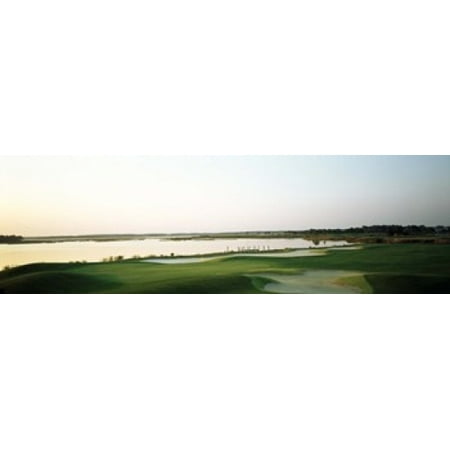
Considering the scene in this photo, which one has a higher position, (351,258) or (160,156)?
(160,156)

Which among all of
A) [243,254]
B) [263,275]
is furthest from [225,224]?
[263,275]

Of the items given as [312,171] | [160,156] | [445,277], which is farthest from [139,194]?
[445,277]

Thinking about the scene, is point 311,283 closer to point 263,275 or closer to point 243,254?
point 263,275

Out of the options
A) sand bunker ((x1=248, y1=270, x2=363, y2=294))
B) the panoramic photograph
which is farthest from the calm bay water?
sand bunker ((x1=248, y1=270, x2=363, y2=294))

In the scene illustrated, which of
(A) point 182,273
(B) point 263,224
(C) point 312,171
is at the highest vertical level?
(C) point 312,171

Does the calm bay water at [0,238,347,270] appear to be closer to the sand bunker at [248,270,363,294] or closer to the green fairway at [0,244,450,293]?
the green fairway at [0,244,450,293]

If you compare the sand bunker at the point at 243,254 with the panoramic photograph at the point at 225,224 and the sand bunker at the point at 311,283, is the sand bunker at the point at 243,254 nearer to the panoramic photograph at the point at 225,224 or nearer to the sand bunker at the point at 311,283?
the panoramic photograph at the point at 225,224
